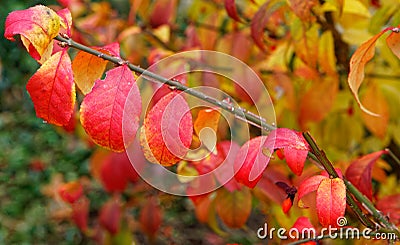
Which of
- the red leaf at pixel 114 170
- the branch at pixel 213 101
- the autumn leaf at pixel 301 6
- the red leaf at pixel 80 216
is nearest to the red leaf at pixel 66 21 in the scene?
the branch at pixel 213 101

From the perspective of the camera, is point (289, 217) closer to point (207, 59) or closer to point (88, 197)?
point (207, 59)

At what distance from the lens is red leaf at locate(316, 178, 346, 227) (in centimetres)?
63

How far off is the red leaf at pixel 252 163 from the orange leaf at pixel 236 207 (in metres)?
0.41

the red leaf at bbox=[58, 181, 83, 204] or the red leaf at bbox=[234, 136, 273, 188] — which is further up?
the red leaf at bbox=[234, 136, 273, 188]

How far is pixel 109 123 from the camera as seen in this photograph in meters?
0.60

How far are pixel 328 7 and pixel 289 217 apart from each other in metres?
0.43

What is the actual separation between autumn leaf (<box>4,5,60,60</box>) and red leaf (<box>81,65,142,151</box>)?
0.25 feet

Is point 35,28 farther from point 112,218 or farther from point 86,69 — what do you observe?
point 112,218

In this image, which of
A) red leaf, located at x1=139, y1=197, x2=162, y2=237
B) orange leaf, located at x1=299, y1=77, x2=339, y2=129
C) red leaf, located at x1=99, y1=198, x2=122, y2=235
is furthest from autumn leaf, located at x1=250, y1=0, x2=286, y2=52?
red leaf, located at x1=99, y1=198, x2=122, y2=235

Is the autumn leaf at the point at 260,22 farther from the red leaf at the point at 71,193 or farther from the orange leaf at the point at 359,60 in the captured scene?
the red leaf at the point at 71,193

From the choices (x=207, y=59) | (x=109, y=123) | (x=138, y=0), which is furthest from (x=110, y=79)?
(x=138, y=0)

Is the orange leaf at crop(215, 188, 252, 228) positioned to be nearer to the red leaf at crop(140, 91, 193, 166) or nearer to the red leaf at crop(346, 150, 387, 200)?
the red leaf at crop(346, 150, 387, 200)

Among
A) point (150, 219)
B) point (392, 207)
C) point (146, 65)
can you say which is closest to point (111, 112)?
point (392, 207)

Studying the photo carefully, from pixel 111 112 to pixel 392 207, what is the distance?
54cm
